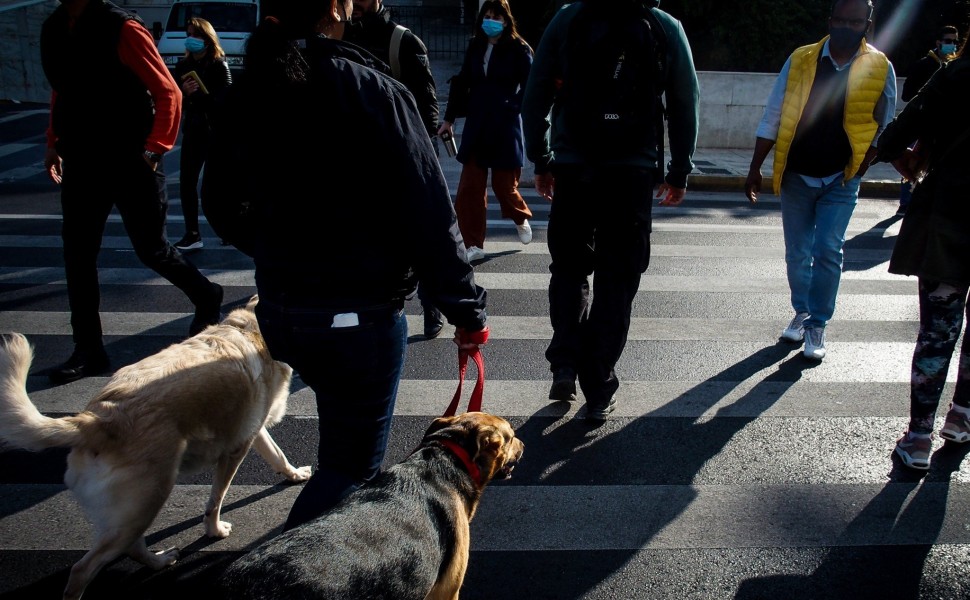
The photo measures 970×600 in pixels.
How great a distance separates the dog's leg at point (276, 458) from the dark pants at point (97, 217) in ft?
5.51

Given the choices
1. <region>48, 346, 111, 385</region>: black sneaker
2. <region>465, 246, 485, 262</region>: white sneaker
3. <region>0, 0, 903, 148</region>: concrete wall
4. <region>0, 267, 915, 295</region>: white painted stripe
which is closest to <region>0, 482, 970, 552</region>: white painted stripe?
<region>48, 346, 111, 385</region>: black sneaker

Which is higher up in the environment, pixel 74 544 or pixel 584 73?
pixel 584 73

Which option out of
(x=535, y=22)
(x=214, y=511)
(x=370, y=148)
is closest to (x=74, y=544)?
(x=214, y=511)

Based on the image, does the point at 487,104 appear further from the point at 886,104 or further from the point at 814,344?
the point at 814,344

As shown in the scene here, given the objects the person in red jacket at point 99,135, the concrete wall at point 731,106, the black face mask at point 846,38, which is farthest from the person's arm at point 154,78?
the concrete wall at point 731,106

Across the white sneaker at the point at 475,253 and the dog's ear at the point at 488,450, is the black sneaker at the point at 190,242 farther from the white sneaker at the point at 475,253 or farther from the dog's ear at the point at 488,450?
the dog's ear at the point at 488,450

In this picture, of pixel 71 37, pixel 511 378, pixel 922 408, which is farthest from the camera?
pixel 511 378

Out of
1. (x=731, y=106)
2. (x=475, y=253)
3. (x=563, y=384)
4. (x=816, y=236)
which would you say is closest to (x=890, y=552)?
(x=563, y=384)

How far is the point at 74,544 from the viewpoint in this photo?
306 centimetres

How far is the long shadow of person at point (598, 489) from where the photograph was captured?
296 cm

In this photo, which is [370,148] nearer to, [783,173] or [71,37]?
[71,37]

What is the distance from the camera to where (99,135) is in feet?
13.9

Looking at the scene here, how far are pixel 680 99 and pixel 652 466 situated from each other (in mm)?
1771

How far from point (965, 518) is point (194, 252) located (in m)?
6.17
